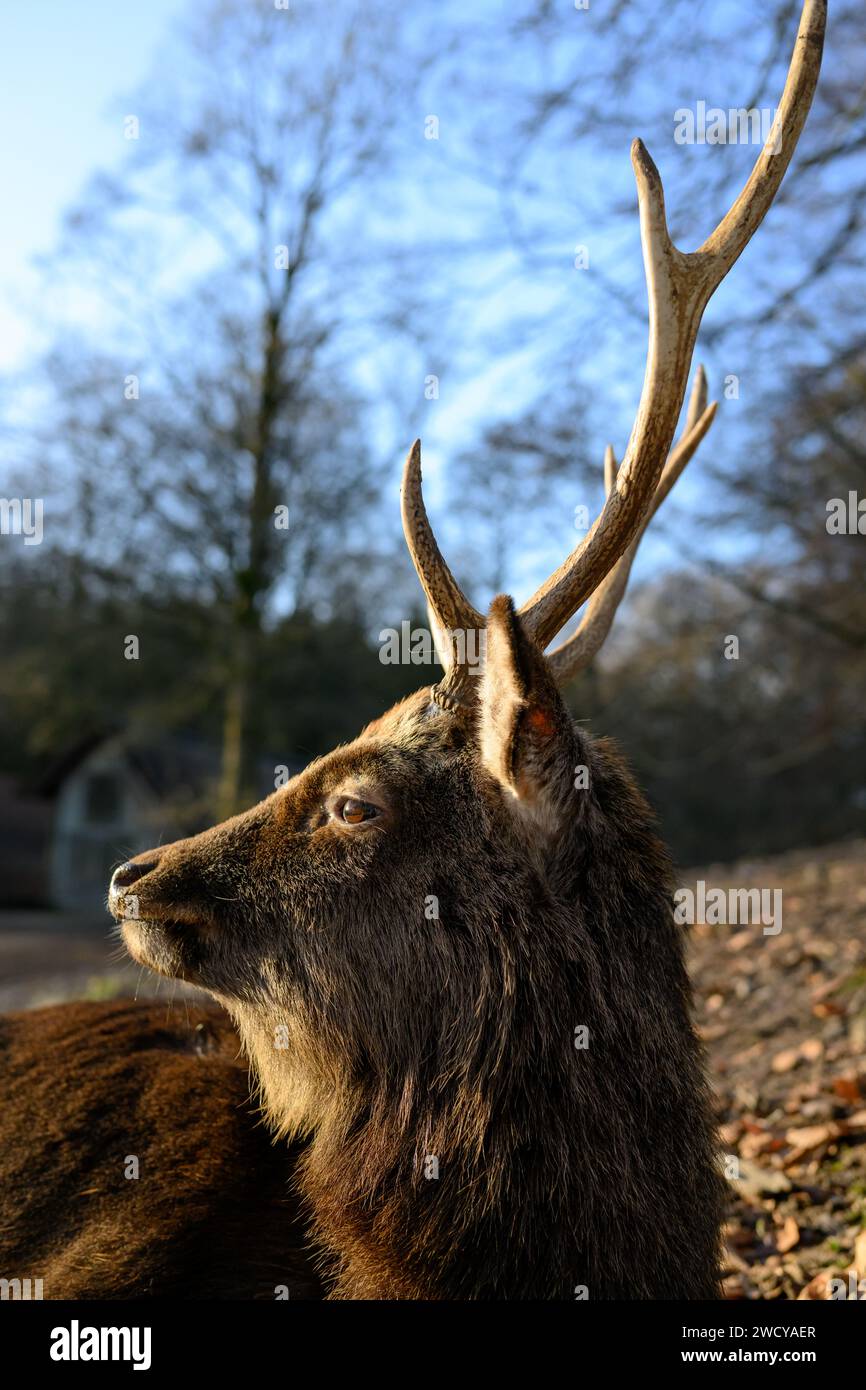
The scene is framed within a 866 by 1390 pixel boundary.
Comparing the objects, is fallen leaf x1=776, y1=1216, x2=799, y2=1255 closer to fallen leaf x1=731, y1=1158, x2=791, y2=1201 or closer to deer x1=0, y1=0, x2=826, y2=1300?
fallen leaf x1=731, y1=1158, x2=791, y2=1201

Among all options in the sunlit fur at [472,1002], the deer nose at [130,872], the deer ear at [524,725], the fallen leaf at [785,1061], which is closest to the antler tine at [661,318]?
the deer ear at [524,725]

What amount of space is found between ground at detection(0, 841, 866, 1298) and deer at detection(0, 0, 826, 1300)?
0.50 metres

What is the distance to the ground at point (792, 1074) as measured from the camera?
394 cm

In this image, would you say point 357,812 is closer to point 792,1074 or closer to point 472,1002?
point 472,1002

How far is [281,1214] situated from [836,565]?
10.6 metres

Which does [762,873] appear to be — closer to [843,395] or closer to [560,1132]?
[843,395]

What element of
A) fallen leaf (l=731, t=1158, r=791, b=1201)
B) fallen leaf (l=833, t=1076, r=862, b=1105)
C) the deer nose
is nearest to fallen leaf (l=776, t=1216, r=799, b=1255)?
fallen leaf (l=731, t=1158, r=791, b=1201)

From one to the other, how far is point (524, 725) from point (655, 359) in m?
1.08

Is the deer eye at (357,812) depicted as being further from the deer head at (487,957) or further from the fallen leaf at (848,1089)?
the fallen leaf at (848,1089)

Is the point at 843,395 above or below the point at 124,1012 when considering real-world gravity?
above

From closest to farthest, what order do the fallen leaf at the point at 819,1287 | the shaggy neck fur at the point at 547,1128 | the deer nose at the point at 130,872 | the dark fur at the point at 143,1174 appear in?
the shaggy neck fur at the point at 547,1128
the dark fur at the point at 143,1174
the deer nose at the point at 130,872
the fallen leaf at the point at 819,1287

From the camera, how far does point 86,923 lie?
2411 cm
